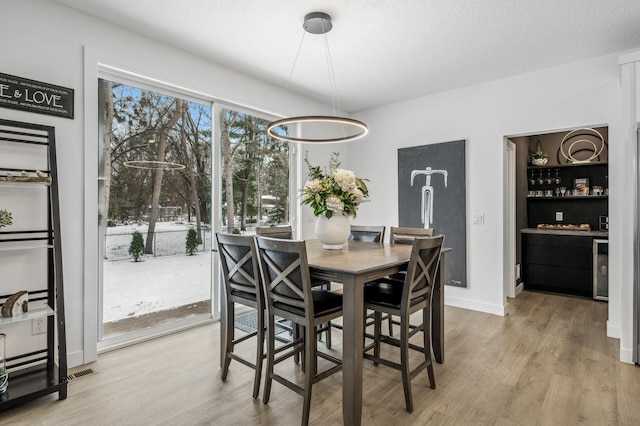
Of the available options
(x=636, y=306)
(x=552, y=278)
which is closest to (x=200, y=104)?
(x=636, y=306)

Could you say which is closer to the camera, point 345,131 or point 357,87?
point 357,87

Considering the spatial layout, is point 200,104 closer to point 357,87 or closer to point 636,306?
point 357,87

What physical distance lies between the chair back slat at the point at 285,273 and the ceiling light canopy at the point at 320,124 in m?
1.06

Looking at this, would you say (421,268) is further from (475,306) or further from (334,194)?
(475,306)

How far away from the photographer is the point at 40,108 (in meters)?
2.44

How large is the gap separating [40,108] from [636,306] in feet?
15.1

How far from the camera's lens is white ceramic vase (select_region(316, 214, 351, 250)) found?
8.89ft

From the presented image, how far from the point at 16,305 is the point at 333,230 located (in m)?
2.11

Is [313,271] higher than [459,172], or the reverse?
[459,172]

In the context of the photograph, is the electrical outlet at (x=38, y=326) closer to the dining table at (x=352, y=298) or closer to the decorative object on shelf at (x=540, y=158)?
the dining table at (x=352, y=298)

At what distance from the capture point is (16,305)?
218 cm

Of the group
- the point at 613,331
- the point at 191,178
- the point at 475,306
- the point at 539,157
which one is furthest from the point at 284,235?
the point at 539,157

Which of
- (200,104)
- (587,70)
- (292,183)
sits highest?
(587,70)

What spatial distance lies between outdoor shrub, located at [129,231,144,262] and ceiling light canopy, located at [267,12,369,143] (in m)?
1.49
